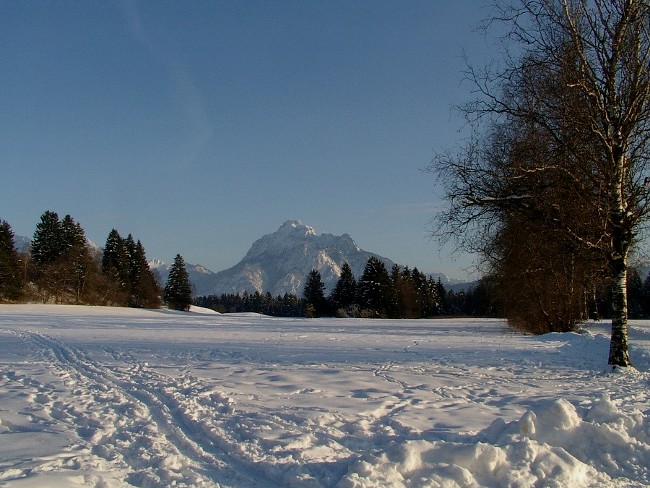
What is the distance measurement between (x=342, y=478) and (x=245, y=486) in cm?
90

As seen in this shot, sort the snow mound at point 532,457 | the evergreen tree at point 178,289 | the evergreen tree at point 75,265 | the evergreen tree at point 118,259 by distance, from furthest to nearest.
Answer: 1. the evergreen tree at point 178,289
2. the evergreen tree at point 118,259
3. the evergreen tree at point 75,265
4. the snow mound at point 532,457

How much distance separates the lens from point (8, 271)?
183 ft

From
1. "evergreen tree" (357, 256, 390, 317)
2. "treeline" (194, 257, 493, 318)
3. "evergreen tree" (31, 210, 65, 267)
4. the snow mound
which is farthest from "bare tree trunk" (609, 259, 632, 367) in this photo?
"evergreen tree" (31, 210, 65, 267)

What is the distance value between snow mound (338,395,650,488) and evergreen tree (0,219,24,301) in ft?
200

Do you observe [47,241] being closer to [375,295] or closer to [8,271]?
[8,271]

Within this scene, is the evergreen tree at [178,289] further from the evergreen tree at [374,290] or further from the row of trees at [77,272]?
the evergreen tree at [374,290]

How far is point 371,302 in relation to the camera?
67125mm

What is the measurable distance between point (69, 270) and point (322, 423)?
63561 mm

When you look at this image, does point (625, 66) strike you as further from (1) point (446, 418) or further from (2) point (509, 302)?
(2) point (509, 302)

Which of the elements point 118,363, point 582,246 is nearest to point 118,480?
point 118,363

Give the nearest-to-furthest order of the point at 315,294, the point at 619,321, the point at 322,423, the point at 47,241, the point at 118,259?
the point at 322,423 → the point at 619,321 → the point at 47,241 → the point at 118,259 → the point at 315,294

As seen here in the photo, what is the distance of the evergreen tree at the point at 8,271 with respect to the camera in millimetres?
55312

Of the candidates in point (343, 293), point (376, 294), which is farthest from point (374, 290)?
point (343, 293)

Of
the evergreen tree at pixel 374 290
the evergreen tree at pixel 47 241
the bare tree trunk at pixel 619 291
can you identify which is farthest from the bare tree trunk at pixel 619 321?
the evergreen tree at pixel 47 241
